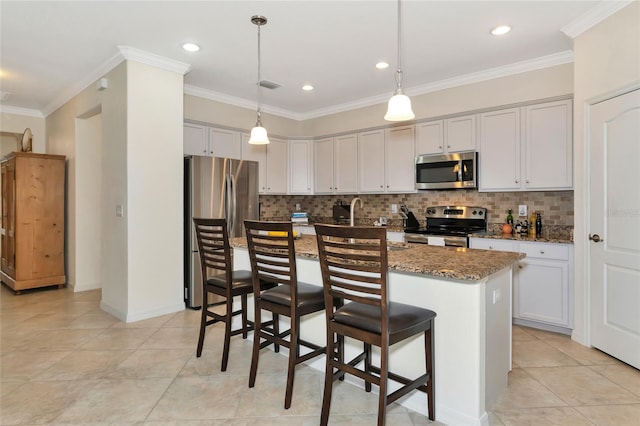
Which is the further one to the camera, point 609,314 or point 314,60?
point 314,60

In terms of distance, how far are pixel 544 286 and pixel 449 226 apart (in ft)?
4.41

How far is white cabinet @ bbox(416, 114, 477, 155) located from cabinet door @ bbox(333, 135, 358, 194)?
1.02 metres

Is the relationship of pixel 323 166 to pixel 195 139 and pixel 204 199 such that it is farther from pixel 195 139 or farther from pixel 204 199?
pixel 204 199

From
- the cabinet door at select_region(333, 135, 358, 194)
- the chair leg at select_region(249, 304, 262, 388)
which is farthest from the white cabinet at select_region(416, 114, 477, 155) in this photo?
the chair leg at select_region(249, 304, 262, 388)

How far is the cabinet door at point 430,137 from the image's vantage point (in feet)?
14.5

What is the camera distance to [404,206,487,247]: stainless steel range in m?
3.97

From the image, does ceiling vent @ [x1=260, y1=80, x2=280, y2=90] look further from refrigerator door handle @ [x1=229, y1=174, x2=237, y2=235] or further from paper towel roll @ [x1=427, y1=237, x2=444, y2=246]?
paper towel roll @ [x1=427, y1=237, x2=444, y2=246]

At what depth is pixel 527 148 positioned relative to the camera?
12.3ft

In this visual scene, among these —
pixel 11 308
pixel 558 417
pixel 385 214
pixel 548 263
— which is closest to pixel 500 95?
pixel 548 263

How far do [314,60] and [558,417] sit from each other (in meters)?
3.50

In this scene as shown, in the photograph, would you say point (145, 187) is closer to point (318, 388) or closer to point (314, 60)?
point (314, 60)

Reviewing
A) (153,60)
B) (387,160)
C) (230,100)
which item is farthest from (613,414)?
(230,100)

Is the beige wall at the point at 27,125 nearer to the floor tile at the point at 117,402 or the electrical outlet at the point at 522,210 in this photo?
the floor tile at the point at 117,402

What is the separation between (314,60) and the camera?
3.75 m
